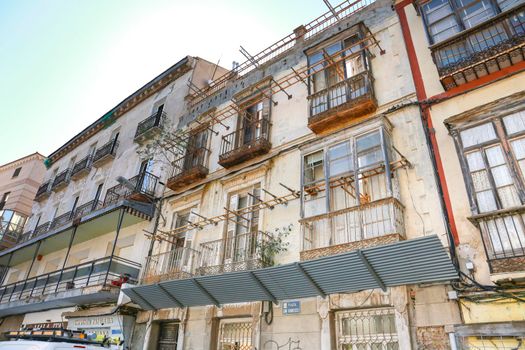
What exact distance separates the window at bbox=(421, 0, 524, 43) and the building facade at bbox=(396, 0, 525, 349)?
21 mm

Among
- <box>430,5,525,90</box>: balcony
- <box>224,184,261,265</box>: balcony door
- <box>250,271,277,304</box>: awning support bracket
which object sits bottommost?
<box>250,271,277,304</box>: awning support bracket

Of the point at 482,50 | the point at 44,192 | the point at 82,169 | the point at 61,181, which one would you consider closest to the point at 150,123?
the point at 82,169

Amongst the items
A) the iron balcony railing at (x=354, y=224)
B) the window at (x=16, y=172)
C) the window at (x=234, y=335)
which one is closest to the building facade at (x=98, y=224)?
the window at (x=234, y=335)

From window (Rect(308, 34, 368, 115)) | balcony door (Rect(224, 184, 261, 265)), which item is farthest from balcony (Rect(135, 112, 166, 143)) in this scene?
window (Rect(308, 34, 368, 115))

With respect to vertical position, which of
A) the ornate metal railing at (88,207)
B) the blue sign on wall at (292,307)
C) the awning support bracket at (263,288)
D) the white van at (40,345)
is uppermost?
the ornate metal railing at (88,207)

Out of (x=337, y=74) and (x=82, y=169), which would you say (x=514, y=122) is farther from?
(x=82, y=169)

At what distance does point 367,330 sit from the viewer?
7109 millimetres

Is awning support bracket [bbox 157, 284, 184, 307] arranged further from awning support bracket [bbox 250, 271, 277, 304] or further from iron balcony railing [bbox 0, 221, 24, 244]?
iron balcony railing [bbox 0, 221, 24, 244]

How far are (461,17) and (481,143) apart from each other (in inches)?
133

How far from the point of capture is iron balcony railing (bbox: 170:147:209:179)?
530 inches

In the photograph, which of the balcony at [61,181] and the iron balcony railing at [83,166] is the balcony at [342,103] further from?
the balcony at [61,181]

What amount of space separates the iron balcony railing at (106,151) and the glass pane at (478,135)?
16.9 m

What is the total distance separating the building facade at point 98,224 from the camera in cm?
1246

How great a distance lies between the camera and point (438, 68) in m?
8.05
